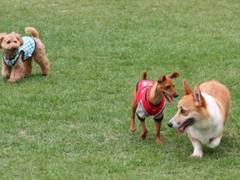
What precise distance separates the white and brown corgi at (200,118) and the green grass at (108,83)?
170 millimetres

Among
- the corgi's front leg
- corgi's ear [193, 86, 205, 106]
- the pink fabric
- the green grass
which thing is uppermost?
corgi's ear [193, 86, 205, 106]

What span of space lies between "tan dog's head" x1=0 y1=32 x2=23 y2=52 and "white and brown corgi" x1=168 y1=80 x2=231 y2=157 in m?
2.97

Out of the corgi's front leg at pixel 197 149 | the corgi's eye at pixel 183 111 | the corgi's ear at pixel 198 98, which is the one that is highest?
the corgi's ear at pixel 198 98

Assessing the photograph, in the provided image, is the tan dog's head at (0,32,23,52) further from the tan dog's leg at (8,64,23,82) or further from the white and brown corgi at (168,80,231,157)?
the white and brown corgi at (168,80,231,157)

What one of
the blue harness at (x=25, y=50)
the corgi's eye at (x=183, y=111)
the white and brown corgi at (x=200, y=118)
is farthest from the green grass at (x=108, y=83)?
the corgi's eye at (x=183, y=111)

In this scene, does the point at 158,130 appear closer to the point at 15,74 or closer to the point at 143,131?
the point at 143,131

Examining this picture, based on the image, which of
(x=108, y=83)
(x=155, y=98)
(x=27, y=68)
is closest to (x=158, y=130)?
(x=155, y=98)

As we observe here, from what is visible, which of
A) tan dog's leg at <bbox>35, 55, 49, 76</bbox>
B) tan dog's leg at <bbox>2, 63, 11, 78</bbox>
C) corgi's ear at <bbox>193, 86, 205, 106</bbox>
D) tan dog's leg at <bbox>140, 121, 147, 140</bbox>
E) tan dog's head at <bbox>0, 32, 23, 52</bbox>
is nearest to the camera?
corgi's ear at <bbox>193, 86, 205, 106</bbox>

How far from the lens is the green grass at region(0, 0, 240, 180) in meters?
5.89

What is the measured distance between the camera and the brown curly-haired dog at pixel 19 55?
842 centimetres

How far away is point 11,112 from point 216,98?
2300 mm

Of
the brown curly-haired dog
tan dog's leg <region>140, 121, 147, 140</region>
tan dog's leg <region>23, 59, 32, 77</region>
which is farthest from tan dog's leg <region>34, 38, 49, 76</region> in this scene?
tan dog's leg <region>140, 121, 147, 140</region>

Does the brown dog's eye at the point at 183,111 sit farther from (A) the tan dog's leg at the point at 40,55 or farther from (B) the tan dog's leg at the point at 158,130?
(A) the tan dog's leg at the point at 40,55

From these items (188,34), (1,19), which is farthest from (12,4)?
(188,34)
